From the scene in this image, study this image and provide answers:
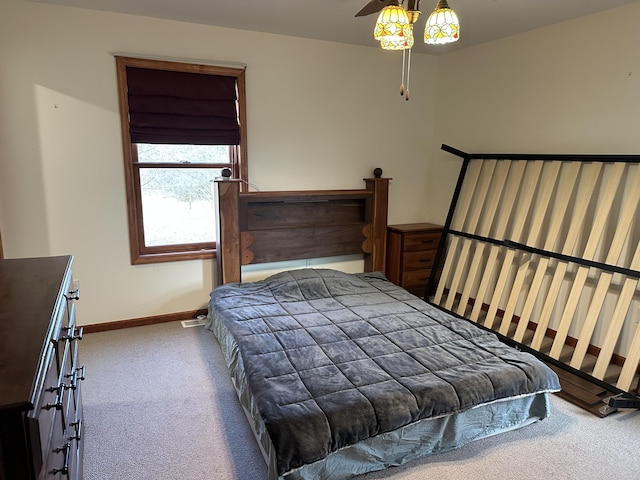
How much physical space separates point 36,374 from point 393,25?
1.76 metres

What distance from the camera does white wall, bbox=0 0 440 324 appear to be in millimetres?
3139

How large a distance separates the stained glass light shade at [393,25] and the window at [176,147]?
6.94 ft

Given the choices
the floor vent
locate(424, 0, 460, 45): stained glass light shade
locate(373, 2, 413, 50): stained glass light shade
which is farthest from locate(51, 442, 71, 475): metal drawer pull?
the floor vent

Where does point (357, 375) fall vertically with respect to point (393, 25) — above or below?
below

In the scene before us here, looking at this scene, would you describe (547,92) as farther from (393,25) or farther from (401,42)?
(393,25)

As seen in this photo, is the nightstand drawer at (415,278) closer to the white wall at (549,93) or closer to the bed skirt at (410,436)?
the white wall at (549,93)

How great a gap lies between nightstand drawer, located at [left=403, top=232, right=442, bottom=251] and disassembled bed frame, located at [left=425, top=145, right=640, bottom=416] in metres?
0.12

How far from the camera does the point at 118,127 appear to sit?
3408mm

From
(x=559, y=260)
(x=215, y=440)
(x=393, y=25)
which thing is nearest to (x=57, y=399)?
(x=215, y=440)

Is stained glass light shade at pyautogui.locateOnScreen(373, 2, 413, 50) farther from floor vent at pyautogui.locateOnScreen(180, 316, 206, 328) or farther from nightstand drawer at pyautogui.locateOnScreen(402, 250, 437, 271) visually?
floor vent at pyautogui.locateOnScreen(180, 316, 206, 328)

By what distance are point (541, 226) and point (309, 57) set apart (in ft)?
8.20

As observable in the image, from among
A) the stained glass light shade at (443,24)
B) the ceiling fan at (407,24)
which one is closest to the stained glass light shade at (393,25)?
the ceiling fan at (407,24)

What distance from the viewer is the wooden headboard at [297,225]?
3.76 m

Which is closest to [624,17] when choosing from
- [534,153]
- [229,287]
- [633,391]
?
[534,153]
